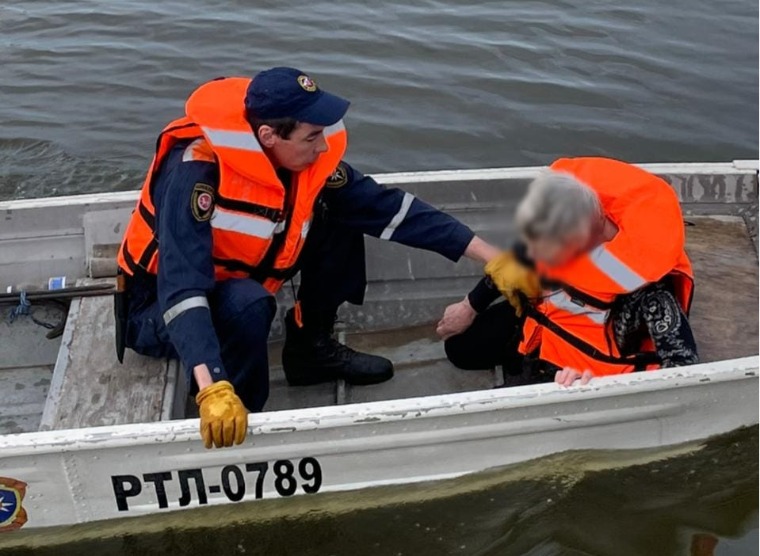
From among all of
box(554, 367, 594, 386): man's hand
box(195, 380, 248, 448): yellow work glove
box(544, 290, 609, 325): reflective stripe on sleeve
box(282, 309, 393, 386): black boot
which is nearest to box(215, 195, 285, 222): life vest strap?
box(195, 380, 248, 448): yellow work glove

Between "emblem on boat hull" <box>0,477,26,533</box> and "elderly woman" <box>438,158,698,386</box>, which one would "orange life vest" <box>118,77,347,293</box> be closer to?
"elderly woman" <box>438,158,698,386</box>

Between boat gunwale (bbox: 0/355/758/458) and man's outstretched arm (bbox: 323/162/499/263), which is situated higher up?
man's outstretched arm (bbox: 323/162/499/263)

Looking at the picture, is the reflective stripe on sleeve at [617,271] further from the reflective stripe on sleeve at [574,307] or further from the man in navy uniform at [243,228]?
the man in navy uniform at [243,228]

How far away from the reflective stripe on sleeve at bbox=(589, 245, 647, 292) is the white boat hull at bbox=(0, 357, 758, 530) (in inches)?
14.9

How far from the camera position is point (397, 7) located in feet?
26.1

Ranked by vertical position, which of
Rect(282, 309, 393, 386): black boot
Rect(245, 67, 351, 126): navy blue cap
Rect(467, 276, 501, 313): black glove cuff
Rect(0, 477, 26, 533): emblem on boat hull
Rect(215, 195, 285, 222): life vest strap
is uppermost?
Rect(245, 67, 351, 126): navy blue cap

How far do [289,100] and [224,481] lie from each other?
1286mm

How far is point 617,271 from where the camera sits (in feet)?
9.20

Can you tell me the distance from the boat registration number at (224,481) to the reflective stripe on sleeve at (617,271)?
45.6 inches

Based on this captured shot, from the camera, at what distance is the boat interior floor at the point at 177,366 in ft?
10.8

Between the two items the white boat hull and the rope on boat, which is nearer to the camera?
the white boat hull

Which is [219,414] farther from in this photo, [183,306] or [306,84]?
[306,84]

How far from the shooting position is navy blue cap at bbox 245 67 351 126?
2.88 m

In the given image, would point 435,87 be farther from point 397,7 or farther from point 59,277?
point 59,277
